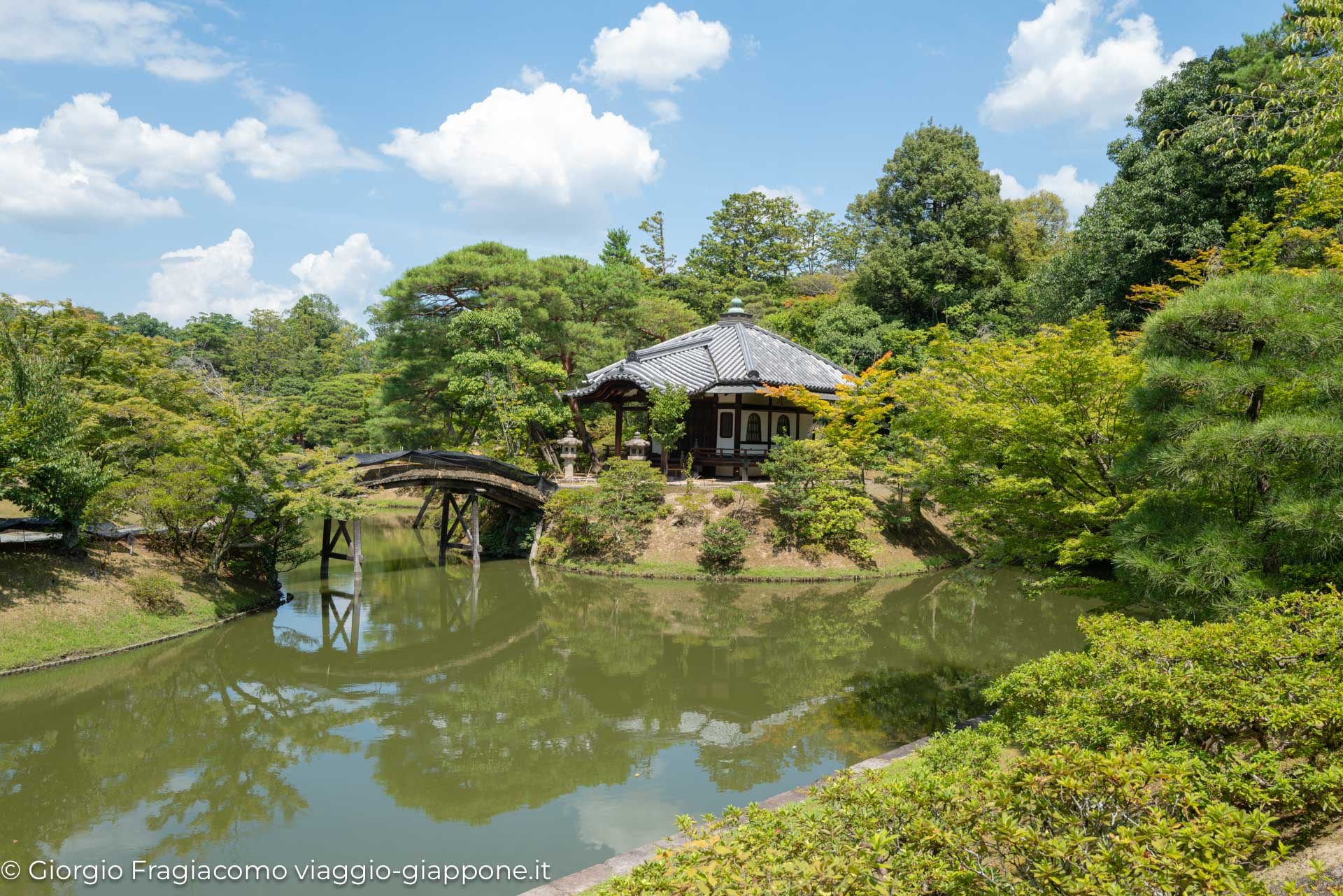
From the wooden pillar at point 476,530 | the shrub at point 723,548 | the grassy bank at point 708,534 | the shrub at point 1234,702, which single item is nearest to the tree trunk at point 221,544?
the wooden pillar at point 476,530

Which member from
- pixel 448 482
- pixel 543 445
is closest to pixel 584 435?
pixel 543 445

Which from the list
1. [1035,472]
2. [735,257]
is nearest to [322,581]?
[1035,472]

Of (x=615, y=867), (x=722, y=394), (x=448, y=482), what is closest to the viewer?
(x=615, y=867)

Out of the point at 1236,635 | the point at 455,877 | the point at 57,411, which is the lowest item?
the point at 455,877

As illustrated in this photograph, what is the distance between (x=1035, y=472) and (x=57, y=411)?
15277mm

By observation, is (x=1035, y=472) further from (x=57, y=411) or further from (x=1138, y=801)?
(x=57, y=411)

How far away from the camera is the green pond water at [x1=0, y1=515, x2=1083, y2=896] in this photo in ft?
24.3

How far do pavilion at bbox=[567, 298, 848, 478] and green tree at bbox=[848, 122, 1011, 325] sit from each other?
7568mm

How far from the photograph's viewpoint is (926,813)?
13.4ft

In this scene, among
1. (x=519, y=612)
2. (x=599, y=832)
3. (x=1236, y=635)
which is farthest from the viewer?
→ (x=519, y=612)

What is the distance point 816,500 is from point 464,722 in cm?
1252

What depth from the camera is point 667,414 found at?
23.8m

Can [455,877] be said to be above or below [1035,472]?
below

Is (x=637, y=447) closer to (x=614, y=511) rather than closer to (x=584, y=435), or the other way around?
(x=614, y=511)
